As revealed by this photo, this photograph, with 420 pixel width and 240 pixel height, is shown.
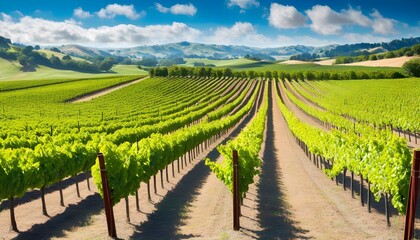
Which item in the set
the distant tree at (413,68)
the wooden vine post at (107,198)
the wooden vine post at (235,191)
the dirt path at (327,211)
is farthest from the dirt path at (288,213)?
the distant tree at (413,68)

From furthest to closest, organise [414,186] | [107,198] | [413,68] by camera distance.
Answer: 1. [413,68]
2. [107,198]
3. [414,186]

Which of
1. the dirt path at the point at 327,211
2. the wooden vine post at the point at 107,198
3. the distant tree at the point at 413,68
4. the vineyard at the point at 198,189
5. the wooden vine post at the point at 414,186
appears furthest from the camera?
the distant tree at the point at 413,68

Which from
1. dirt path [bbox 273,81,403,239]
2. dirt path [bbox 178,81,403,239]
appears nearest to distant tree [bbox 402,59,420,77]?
dirt path [bbox 273,81,403,239]

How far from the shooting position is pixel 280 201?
26.9 metres

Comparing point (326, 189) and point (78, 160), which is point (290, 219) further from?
point (78, 160)

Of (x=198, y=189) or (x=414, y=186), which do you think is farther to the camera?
(x=198, y=189)

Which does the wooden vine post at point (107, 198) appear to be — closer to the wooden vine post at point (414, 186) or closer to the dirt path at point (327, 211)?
the dirt path at point (327, 211)

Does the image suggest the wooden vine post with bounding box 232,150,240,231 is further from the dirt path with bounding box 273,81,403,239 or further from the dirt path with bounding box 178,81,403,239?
the dirt path with bounding box 273,81,403,239

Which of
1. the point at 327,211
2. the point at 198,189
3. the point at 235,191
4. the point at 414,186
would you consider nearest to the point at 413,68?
the point at 198,189

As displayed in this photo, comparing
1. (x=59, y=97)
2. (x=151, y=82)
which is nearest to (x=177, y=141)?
(x=59, y=97)

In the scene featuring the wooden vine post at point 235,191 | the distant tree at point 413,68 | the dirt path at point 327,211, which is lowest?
the dirt path at point 327,211

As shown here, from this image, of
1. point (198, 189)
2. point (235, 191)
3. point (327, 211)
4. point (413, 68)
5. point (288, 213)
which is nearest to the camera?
point (235, 191)

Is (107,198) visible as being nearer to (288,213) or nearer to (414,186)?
(288,213)

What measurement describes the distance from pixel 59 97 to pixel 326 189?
11748cm
